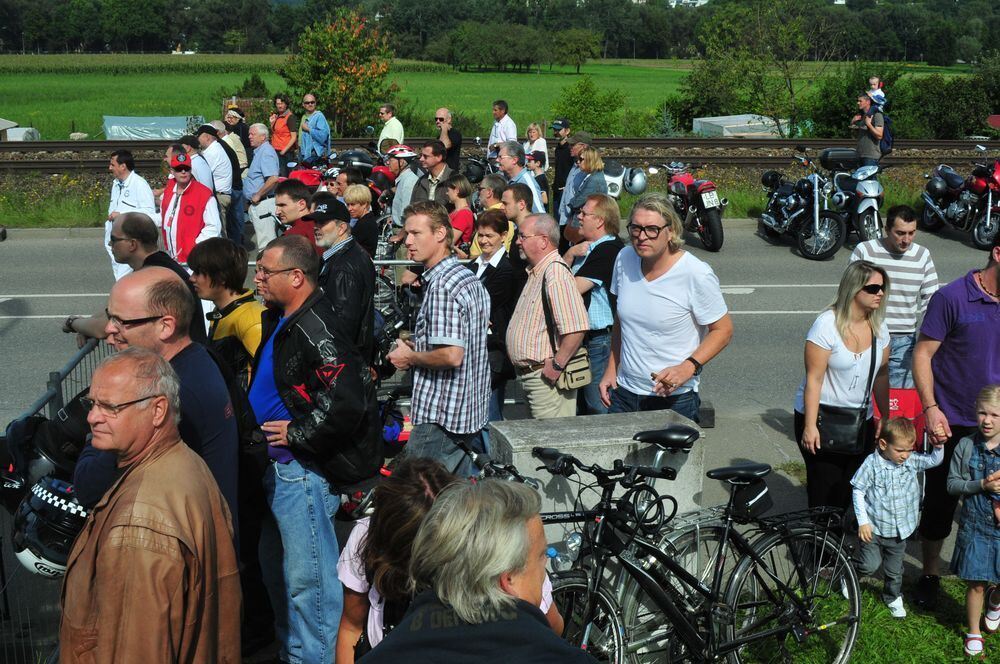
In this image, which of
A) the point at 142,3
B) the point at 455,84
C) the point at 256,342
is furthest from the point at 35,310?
the point at 142,3

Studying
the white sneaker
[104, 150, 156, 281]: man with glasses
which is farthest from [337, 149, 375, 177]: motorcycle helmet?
the white sneaker

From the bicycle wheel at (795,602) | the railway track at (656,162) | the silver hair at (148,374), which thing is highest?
the silver hair at (148,374)

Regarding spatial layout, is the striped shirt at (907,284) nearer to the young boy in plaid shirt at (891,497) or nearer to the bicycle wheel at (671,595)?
the young boy in plaid shirt at (891,497)

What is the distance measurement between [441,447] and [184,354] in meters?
1.73

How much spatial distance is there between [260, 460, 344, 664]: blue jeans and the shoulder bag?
2.06 m

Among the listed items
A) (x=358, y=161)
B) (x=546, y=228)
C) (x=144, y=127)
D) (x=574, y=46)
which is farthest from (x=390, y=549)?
(x=574, y=46)

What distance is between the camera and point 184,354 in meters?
4.18

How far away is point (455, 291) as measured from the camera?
18.0 ft

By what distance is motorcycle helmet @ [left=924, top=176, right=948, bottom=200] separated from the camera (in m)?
16.1

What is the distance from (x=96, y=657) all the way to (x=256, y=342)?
246 centimetres

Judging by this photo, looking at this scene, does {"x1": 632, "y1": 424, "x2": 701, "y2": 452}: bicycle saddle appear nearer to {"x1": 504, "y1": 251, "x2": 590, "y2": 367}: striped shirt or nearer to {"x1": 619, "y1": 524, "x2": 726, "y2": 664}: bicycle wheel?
{"x1": 619, "y1": 524, "x2": 726, "y2": 664}: bicycle wheel

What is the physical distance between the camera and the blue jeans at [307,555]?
478 centimetres

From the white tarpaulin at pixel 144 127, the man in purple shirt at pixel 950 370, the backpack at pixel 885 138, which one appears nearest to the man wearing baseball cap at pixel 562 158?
the backpack at pixel 885 138

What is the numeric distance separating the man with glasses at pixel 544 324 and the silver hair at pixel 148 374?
3160 millimetres
